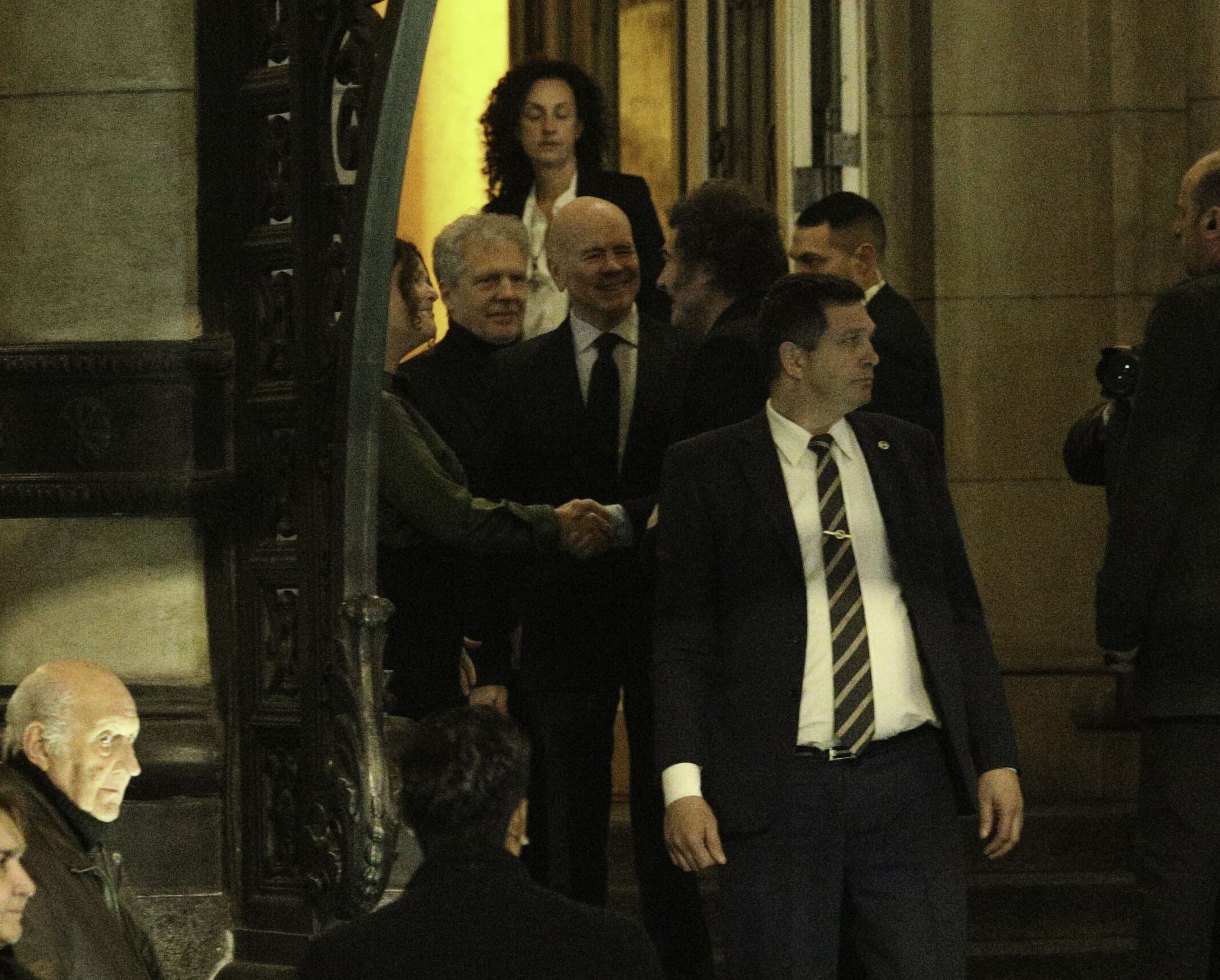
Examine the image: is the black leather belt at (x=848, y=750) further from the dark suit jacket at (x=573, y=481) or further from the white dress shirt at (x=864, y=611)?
the dark suit jacket at (x=573, y=481)

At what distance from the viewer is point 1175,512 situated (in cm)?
608

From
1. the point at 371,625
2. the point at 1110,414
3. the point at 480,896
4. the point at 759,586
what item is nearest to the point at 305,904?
the point at 371,625

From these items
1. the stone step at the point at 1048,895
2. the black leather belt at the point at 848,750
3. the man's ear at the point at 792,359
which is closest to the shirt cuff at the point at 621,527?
the man's ear at the point at 792,359

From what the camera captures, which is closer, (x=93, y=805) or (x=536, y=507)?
(x=93, y=805)

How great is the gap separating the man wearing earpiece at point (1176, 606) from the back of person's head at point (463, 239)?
1639 millimetres

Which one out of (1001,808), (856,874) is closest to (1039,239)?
(1001,808)

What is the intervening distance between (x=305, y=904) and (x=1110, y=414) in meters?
2.47

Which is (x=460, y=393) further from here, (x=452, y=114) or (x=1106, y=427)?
(x=452, y=114)

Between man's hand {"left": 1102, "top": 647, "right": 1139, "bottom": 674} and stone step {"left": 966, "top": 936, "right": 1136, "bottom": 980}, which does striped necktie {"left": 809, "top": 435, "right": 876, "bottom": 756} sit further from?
stone step {"left": 966, "top": 936, "right": 1136, "bottom": 980}

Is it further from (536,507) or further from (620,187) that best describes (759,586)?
(620,187)

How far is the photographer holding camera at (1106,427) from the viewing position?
661 centimetres

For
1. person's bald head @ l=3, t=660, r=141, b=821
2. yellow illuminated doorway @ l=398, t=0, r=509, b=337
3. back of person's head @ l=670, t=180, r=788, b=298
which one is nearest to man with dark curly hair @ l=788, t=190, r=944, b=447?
back of person's head @ l=670, t=180, r=788, b=298

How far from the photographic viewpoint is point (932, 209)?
9102 millimetres

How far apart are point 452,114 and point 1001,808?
27.0 feet
